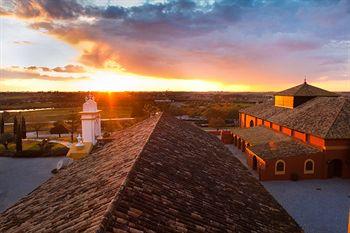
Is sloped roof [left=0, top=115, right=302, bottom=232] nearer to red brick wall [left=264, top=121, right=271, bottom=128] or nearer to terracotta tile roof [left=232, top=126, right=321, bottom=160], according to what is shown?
terracotta tile roof [left=232, top=126, right=321, bottom=160]

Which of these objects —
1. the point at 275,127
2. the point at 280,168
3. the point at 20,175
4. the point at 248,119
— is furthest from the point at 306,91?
the point at 20,175

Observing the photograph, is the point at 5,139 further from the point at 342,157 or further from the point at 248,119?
the point at 342,157

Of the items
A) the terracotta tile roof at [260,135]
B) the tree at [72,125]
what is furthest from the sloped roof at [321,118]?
the tree at [72,125]

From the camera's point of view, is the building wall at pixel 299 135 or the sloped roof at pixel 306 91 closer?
the building wall at pixel 299 135

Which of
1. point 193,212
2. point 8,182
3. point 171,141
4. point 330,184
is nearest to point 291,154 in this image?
point 330,184

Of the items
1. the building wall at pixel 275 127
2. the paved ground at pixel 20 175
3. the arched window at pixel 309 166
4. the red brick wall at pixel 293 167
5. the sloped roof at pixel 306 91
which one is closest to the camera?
the paved ground at pixel 20 175

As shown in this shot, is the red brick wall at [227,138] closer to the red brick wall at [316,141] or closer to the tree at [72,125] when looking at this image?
the red brick wall at [316,141]

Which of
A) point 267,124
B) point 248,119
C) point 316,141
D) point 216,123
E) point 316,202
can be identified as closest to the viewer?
point 316,202
